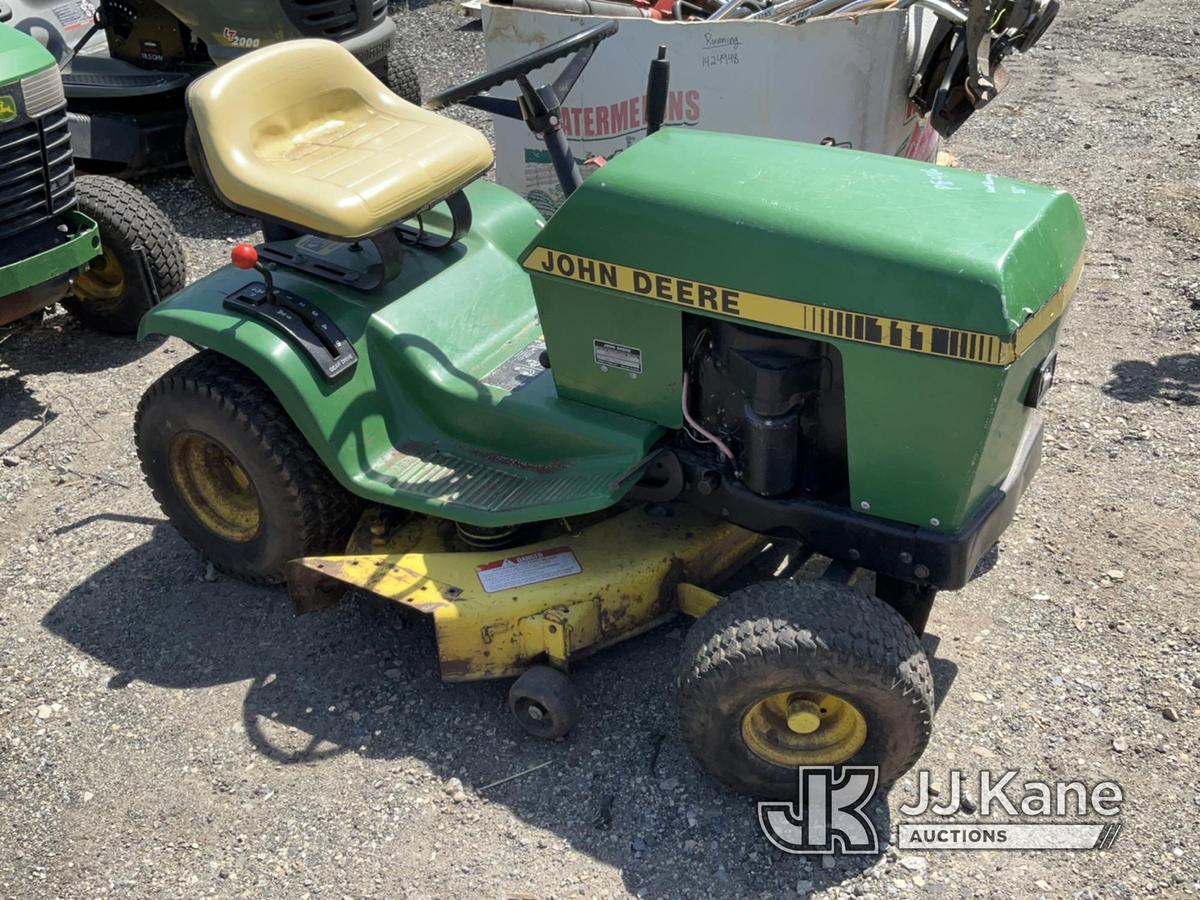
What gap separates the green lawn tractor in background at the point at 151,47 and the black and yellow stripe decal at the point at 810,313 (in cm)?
374

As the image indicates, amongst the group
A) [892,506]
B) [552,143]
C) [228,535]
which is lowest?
[228,535]

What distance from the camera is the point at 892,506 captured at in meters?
2.80

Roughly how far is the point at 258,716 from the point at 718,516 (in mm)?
1306

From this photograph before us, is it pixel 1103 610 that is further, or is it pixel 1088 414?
pixel 1088 414

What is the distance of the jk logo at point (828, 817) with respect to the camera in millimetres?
2832

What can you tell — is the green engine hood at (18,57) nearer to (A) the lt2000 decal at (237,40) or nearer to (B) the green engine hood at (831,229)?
(A) the lt2000 decal at (237,40)

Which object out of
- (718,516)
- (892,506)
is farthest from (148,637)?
(892,506)

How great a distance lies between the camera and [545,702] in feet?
9.94

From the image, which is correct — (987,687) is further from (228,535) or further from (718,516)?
(228,535)

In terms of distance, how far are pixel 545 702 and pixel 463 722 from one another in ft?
0.97

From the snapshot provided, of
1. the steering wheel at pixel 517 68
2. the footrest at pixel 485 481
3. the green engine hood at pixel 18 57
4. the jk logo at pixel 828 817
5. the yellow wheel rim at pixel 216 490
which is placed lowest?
the jk logo at pixel 828 817

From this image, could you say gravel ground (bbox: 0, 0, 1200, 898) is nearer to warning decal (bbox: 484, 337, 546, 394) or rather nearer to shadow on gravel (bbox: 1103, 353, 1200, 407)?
shadow on gravel (bbox: 1103, 353, 1200, 407)

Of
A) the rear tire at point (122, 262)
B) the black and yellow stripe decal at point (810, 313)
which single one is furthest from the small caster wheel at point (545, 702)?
the rear tire at point (122, 262)

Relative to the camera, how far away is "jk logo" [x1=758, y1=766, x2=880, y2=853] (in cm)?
283
